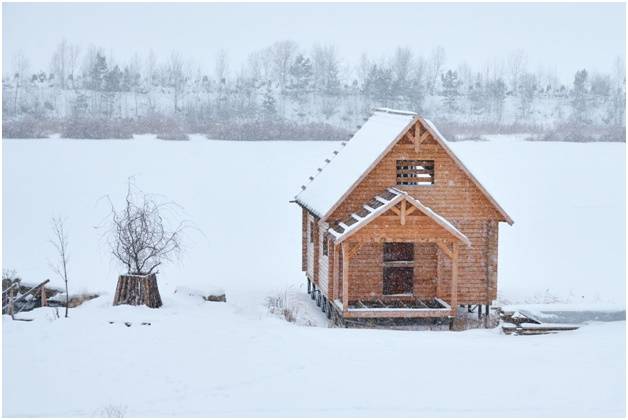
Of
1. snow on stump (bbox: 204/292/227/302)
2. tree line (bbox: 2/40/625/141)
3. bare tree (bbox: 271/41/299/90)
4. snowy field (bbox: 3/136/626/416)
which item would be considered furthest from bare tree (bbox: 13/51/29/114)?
snow on stump (bbox: 204/292/227/302)

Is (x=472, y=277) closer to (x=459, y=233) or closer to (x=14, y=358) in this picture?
(x=459, y=233)

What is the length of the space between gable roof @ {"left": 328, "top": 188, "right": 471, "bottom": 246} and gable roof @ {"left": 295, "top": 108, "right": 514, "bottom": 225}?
0.72 metres

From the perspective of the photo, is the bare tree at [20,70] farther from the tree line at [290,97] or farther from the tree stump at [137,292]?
the tree stump at [137,292]

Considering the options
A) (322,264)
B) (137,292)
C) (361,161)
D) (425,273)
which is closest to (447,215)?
(425,273)

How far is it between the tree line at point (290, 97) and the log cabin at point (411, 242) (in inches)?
1980

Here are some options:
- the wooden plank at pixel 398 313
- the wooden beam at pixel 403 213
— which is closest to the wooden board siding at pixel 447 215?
the wooden plank at pixel 398 313

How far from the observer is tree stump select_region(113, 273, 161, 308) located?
83.1 feet

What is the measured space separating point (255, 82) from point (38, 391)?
83997 mm

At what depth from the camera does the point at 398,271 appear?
2909 cm

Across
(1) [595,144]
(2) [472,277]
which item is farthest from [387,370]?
(1) [595,144]

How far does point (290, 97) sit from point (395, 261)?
226 ft

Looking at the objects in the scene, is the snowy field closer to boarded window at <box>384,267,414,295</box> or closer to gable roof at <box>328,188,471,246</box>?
boarded window at <box>384,267,414,295</box>

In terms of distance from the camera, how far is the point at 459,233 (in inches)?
1041

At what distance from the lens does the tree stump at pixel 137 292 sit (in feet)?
83.1
